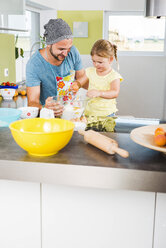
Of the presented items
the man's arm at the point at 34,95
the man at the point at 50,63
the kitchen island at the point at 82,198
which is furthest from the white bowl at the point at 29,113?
the kitchen island at the point at 82,198

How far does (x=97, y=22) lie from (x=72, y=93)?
8.11ft

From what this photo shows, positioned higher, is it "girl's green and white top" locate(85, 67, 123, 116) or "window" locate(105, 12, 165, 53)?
"window" locate(105, 12, 165, 53)

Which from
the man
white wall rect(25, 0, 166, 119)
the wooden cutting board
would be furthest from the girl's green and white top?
white wall rect(25, 0, 166, 119)

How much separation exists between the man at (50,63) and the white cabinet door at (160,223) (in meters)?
1.13

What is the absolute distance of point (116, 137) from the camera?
1.22 m

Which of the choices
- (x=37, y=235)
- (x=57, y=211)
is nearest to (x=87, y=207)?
(x=57, y=211)

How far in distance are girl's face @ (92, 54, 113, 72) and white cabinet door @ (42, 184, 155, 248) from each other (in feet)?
4.53

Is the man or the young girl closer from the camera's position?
the man

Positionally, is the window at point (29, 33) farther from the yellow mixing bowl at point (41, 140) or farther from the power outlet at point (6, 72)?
the yellow mixing bowl at point (41, 140)

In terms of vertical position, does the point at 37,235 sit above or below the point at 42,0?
below

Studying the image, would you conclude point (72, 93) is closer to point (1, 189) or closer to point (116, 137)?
point (116, 137)

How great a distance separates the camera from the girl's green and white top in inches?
87.2

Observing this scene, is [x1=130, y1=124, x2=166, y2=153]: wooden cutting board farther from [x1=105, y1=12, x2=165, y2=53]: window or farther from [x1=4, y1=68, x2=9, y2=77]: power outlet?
[x1=105, y1=12, x2=165, y2=53]: window

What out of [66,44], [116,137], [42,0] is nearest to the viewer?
[116,137]
